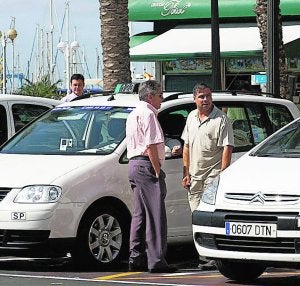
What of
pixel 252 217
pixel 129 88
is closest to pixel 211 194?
pixel 252 217

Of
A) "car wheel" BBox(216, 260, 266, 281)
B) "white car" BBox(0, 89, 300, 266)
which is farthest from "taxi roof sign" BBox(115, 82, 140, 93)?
"car wheel" BBox(216, 260, 266, 281)

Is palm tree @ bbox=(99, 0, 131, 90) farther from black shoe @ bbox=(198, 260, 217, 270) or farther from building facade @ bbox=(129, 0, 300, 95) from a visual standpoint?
black shoe @ bbox=(198, 260, 217, 270)

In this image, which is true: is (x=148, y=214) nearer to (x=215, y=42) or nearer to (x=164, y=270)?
(x=164, y=270)

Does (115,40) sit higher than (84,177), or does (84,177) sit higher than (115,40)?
(115,40)

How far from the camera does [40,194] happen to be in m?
11.2

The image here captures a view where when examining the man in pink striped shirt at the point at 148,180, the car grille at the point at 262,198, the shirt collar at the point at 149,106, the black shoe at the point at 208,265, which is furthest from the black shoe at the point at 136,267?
the car grille at the point at 262,198

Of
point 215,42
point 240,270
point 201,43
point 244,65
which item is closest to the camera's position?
point 240,270

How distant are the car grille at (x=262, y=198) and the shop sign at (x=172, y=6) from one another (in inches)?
952

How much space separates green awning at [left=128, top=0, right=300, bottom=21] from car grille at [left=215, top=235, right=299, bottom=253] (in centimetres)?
2323

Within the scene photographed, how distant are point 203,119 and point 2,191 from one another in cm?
217

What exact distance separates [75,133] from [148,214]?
1.58m

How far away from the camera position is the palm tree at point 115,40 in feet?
73.7

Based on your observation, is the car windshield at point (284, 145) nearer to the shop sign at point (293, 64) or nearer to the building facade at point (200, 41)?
the building facade at point (200, 41)

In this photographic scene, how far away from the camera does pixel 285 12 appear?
105 feet
